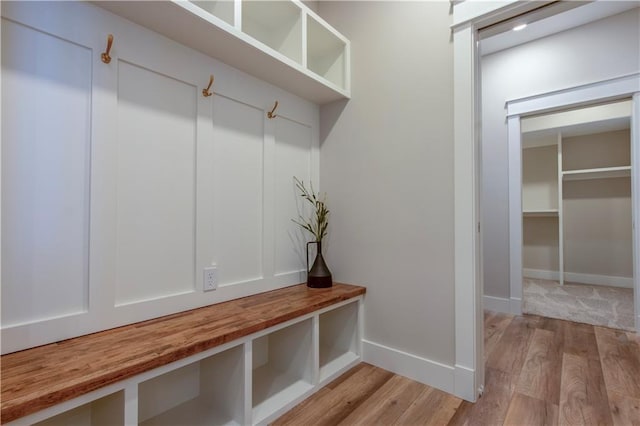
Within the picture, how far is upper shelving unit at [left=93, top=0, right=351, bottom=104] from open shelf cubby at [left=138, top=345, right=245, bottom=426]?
4.53 ft

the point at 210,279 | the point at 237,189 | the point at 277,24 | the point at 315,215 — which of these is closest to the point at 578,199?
the point at 315,215

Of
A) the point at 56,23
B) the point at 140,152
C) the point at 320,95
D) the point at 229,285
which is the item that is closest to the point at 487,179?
the point at 320,95

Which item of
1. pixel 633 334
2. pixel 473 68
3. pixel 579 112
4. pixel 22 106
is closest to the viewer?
pixel 22 106

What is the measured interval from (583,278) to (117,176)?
5.58 m

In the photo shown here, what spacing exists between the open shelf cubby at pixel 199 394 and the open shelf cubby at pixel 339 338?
0.62 m

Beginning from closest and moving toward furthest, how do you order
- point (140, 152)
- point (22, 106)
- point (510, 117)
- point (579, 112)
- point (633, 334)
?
point (22, 106) → point (140, 152) → point (633, 334) → point (510, 117) → point (579, 112)

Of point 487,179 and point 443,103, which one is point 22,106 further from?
point 487,179

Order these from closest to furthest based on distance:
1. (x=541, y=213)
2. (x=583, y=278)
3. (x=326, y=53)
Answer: (x=326, y=53)
(x=583, y=278)
(x=541, y=213)

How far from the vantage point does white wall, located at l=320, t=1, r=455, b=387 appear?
65.3 inches

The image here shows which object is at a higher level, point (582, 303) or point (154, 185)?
point (154, 185)

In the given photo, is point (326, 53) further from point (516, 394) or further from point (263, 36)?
point (516, 394)

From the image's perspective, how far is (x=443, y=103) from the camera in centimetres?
165

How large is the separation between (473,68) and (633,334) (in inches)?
101

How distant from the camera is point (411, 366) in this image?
1.75 metres
